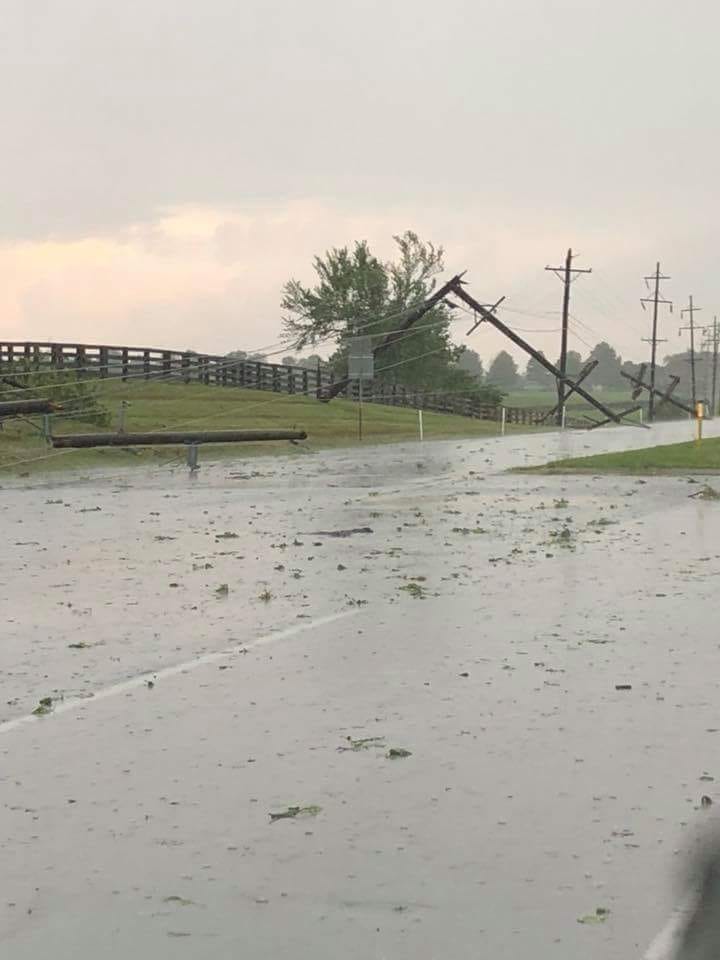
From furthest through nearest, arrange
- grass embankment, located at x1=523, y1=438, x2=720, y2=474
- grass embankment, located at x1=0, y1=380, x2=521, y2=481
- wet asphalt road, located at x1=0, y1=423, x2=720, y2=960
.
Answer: grass embankment, located at x1=0, y1=380, x2=521, y2=481 < grass embankment, located at x1=523, y1=438, x2=720, y2=474 < wet asphalt road, located at x1=0, y1=423, x2=720, y2=960

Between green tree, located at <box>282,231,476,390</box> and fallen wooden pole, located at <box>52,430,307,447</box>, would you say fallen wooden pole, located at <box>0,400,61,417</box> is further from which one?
green tree, located at <box>282,231,476,390</box>

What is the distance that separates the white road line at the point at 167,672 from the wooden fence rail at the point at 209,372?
27500 mm

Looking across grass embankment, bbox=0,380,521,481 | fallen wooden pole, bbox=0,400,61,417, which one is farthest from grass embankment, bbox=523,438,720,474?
fallen wooden pole, bbox=0,400,61,417

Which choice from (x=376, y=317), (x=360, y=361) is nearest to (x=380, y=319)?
(x=376, y=317)

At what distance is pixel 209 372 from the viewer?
60.0m

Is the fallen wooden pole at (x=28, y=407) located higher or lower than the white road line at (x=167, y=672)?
higher

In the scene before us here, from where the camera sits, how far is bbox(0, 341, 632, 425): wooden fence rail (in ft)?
173

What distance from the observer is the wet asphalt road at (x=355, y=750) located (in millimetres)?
4770

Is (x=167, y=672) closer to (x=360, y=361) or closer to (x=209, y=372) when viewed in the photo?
(x=360, y=361)

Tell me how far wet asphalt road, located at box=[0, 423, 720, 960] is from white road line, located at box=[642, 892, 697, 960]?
1.7 inches

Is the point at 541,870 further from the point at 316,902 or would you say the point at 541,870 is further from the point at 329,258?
the point at 329,258

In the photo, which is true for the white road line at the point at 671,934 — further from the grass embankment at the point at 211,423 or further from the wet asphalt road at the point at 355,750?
the grass embankment at the point at 211,423

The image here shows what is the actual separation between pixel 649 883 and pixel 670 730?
2296mm

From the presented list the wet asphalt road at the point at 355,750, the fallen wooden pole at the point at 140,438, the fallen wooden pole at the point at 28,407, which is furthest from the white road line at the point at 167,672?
the fallen wooden pole at the point at 140,438
